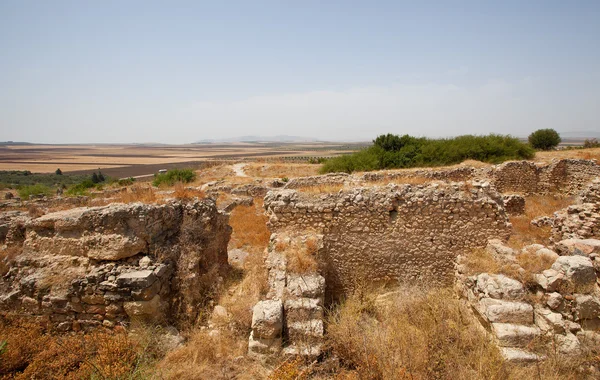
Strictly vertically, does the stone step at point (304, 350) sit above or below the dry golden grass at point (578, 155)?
below

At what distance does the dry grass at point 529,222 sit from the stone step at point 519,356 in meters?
2.84

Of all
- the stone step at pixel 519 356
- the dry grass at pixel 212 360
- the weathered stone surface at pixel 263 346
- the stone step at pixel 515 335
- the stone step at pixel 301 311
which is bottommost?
the dry grass at pixel 212 360

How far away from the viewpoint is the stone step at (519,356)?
4.04m

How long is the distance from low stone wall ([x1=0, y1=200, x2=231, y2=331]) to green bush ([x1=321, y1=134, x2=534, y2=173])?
2116 centimetres

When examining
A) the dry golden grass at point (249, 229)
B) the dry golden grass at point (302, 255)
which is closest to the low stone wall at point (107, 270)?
the dry golden grass at point (302, 255)

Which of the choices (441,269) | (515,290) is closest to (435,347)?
(515,290)

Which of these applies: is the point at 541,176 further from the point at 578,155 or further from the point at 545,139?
the point at 545,139

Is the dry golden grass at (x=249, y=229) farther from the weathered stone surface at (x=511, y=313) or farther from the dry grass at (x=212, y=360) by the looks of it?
the weathered stone surface at (x=511, y=313)

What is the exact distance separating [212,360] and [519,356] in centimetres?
422

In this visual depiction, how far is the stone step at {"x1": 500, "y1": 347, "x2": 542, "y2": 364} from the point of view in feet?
13.3

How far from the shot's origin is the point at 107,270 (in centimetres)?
519

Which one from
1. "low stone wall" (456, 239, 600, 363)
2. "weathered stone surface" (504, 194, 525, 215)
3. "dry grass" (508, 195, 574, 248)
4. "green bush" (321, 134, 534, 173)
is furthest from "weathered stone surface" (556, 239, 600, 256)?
"green bush" (321, 134, 534, 173)

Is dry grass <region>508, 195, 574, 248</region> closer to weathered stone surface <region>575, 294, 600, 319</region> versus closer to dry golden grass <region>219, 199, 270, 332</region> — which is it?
weathered stone surface <region>575, 294, 600, 319</region>

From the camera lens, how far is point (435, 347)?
170 inches
